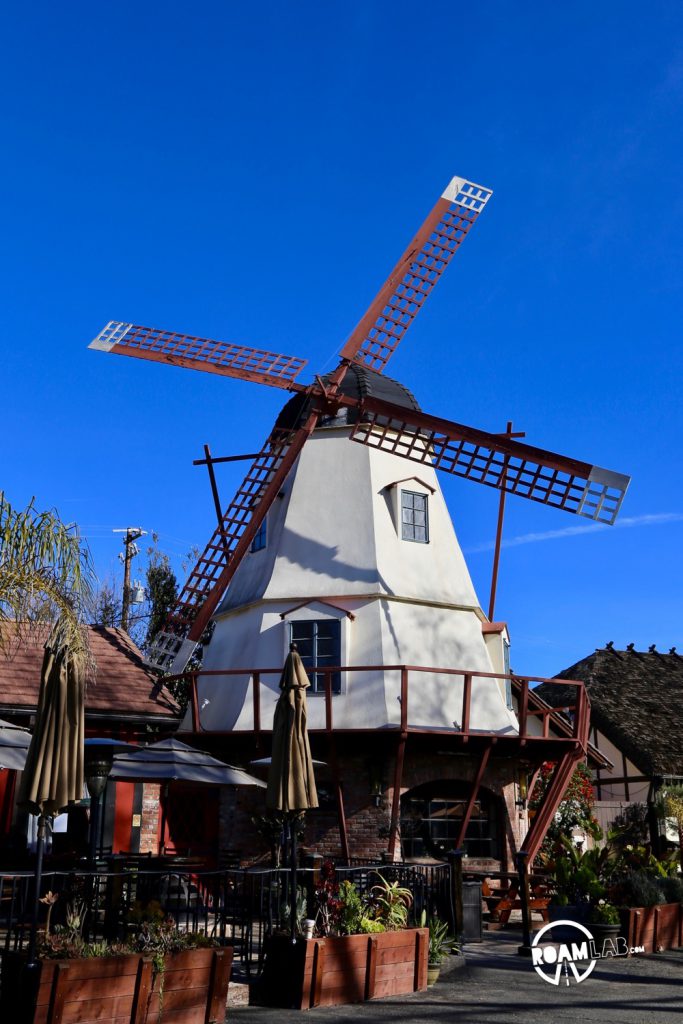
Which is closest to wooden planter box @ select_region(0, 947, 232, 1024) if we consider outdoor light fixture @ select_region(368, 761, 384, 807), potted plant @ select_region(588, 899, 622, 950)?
potted plant @ select_region(588, 899, 622, 950)

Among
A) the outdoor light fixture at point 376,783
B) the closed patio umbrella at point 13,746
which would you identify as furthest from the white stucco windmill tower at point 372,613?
the closed patio umbrella at point 13,746

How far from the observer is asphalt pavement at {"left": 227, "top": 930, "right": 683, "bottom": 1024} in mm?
7934

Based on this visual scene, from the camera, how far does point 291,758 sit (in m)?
→ 9.73

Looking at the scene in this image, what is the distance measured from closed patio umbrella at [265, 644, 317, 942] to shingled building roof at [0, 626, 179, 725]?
6.68m

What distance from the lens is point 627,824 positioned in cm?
2347

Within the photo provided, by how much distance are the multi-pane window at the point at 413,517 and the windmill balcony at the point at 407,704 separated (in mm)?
2987

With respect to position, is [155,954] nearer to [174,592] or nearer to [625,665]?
[625,665]

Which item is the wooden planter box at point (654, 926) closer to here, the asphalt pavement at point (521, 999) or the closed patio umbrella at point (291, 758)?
the asphalt pavement at point (521, 999)

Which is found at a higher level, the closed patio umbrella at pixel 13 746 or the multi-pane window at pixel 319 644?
the multi-pane window at pixel 319 644

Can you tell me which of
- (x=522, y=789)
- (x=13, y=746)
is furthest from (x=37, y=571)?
(x=522, y=789)

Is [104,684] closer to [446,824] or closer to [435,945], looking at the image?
[446,824]

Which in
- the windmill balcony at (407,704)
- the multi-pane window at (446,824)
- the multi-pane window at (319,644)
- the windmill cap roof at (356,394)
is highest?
the windmill cap roof at (356,394)

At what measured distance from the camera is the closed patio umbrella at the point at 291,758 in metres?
9.56

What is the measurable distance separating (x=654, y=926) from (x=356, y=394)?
37.3 ft
